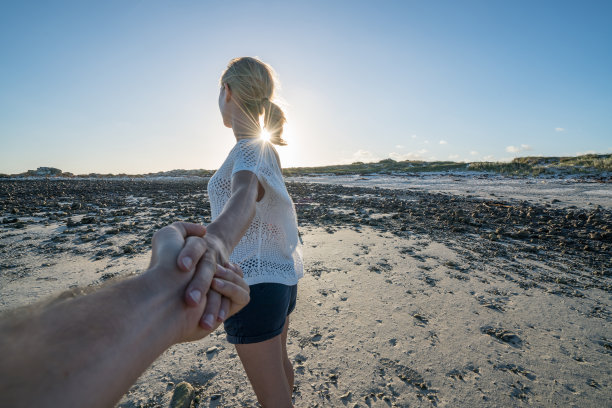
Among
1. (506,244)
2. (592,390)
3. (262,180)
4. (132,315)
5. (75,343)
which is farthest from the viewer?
(506,244)

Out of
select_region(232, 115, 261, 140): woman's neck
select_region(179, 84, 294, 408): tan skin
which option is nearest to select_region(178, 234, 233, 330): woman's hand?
select_region(179, 84, 294, 408): tan skin

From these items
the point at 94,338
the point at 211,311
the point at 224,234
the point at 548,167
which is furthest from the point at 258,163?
the point at 548,167

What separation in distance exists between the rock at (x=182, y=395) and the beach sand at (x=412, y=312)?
72 mm

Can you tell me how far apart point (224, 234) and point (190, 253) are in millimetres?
257

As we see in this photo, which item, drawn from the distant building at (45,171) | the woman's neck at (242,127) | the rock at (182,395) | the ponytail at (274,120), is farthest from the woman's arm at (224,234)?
the distant building at (45,171)

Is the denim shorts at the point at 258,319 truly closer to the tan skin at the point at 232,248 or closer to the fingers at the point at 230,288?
the tan skin at the point at 232,248

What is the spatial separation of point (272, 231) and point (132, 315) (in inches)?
38.9

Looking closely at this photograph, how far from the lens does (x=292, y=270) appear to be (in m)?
1.72

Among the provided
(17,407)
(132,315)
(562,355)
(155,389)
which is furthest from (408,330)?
(17,407)

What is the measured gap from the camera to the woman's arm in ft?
3.09

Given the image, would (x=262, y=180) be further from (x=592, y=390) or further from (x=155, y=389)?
(x=592, y=390)

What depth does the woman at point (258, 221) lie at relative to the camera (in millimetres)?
1492

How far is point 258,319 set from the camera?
1499 mm

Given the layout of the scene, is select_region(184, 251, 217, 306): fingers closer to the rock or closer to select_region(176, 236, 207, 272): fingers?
select_region(176, 236, 207, 272): fingers
